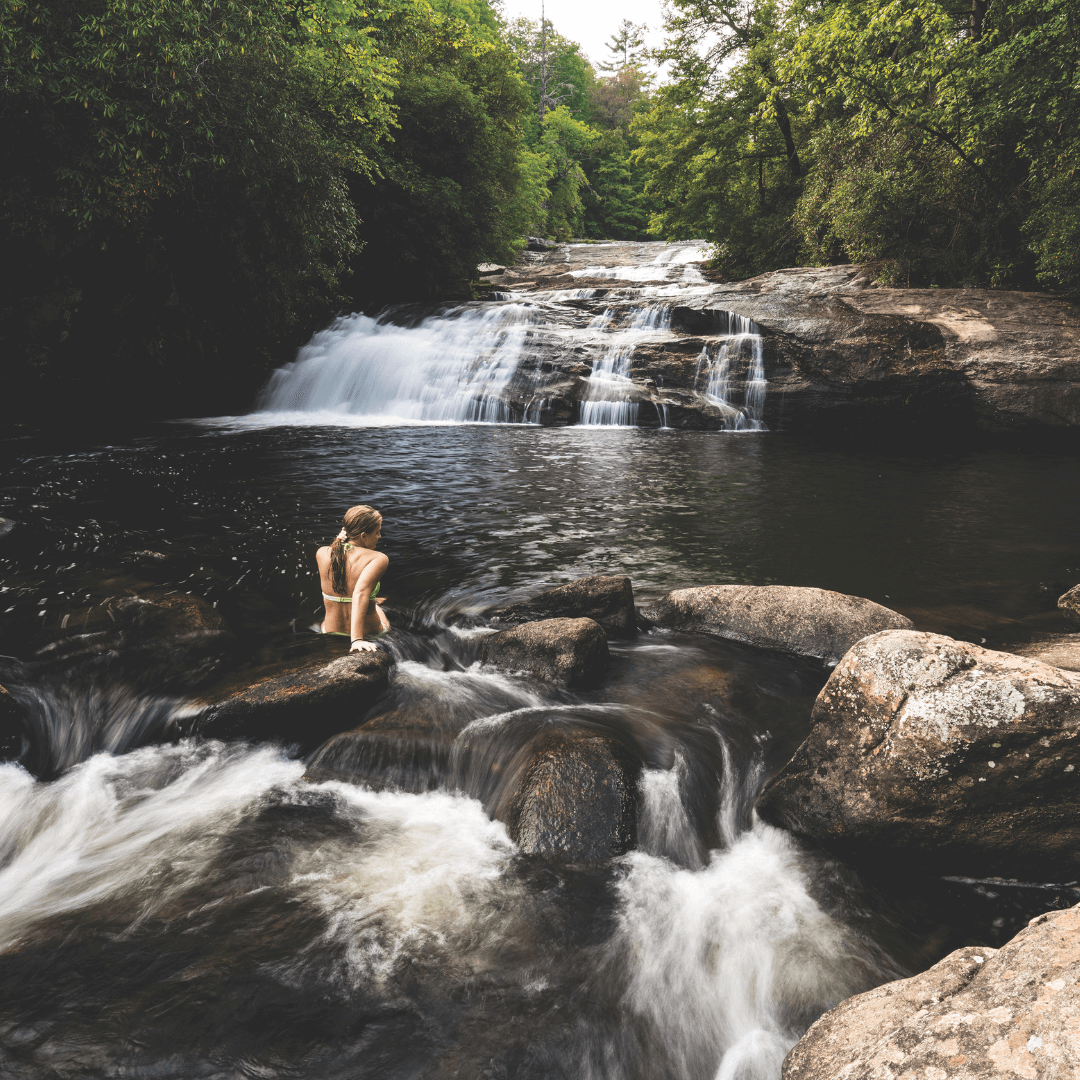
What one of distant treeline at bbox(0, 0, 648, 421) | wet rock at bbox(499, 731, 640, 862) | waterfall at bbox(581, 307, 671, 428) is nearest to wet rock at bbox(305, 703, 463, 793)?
wet rock at bbox(499, 731, 640, 862)

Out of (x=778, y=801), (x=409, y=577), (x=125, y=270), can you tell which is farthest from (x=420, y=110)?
(x=778, y=801)

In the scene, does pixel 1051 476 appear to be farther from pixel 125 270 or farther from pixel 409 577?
pixel 125 270

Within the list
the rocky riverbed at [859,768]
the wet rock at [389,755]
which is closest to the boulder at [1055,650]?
the rocky riverbed at [859,768]

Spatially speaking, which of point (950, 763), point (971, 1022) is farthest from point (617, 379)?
point (971, 1022)

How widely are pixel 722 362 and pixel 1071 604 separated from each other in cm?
1259

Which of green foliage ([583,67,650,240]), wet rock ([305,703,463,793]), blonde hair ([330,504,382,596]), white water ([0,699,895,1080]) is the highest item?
green foliage ([583,67,650,240])

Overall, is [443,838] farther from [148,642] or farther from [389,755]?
[148,642]

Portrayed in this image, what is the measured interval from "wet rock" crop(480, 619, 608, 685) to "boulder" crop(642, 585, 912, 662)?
1164 mm

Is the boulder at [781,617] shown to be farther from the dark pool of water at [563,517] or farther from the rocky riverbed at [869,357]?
the rocky riverbed at [869,357]

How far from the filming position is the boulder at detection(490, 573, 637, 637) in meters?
5.73

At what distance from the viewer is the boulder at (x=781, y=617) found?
5.29m

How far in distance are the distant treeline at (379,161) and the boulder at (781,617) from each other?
11630mm

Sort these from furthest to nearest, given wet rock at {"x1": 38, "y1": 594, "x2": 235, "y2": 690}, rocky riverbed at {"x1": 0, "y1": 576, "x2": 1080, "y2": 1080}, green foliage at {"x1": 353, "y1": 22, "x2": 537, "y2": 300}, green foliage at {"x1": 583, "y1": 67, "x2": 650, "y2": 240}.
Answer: green foliage at {"x1": 583, "y1": 67, "x2": 650, "y2": 240} < green foliage at {"x1": 353, "y1": 22, "x2": 537, "y2": 300} < wet rock at {"x1": 38, "y1": 594, "x2": 235, "y2": 690} < rocky riverbed at {"x1": 0, "y1": 576, "x2": 1080, "y2": 1080}

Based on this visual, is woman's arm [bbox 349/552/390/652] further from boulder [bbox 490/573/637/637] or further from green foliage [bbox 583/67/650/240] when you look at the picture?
green foliage [bbox 583/67/650/240]
